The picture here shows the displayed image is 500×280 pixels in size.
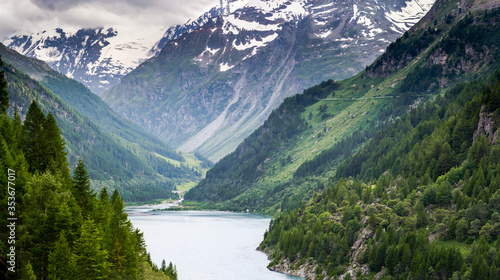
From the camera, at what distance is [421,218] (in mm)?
120062

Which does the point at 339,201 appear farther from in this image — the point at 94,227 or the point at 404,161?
the point at 94,227

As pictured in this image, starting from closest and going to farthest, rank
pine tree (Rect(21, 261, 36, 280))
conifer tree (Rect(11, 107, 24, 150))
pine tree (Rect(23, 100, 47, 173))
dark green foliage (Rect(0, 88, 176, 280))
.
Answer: pine tree (Rect(21, 261, 36, 280)), dark green foliage (Rect(0, 88, 176, 280)), conifer tree (Rect(11, 107, 24, 150)), pine tree (Rect(23, 100, 47, 173))

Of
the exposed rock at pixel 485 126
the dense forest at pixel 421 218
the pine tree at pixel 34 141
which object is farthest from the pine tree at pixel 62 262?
the exposed rock at pixel 485 126

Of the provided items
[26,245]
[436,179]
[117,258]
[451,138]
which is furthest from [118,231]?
[451,138]

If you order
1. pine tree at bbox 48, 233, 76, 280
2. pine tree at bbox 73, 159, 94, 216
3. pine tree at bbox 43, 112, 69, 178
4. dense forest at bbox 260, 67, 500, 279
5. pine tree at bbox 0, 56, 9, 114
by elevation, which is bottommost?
dense forest at bbox 260, 67, 500, 279

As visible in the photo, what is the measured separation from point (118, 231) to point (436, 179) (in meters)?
92.8

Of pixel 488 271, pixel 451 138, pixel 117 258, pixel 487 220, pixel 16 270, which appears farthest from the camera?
pixel 451 138

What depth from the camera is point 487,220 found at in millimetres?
106812

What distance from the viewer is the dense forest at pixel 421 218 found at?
103 metres

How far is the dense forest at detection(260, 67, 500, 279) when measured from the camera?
10275 cm

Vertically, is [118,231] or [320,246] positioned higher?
[118,231]

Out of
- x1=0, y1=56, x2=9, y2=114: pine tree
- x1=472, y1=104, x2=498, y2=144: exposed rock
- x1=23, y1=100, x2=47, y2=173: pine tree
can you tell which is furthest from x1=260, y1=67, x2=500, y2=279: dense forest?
x1=0, y1=56, x2=9, y2=114: pine tree

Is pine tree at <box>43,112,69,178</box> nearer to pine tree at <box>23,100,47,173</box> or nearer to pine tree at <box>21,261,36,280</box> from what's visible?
pine tree at <box>23,100,47,173</box>

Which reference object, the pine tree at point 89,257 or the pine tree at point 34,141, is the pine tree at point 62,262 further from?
the pine tree at point 34,141
